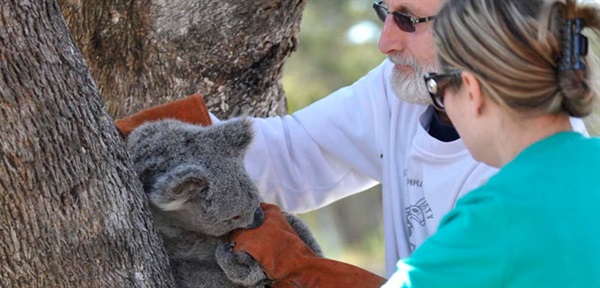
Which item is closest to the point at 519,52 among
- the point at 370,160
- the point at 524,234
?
the point at 524,234

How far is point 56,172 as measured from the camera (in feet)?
6.33

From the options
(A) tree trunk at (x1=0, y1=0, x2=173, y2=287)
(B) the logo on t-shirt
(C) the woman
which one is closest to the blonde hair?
(C) the woman

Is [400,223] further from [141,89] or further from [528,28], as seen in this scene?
[528,28]

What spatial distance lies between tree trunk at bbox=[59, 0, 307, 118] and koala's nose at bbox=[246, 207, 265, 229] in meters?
0.76

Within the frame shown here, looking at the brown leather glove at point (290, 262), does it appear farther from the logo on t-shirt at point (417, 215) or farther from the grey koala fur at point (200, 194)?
the logo on t-shirt at point (417, 215)

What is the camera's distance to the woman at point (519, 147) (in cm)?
161

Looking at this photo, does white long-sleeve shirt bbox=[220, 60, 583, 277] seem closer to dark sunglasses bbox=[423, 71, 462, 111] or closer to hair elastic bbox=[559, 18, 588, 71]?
dark sunglasses bbox=[423, 71, 462, 111]

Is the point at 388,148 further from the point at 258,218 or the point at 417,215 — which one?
the point at 258,218

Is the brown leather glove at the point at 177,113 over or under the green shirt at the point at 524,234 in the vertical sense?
over

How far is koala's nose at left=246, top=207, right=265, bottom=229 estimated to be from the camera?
8.02ft

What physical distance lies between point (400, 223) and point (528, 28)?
124cm

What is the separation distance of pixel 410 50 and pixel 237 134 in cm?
58

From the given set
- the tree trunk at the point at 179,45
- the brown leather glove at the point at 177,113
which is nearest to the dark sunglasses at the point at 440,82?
the brown leather glove at the point at 177,113

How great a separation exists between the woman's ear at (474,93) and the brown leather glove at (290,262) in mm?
826
